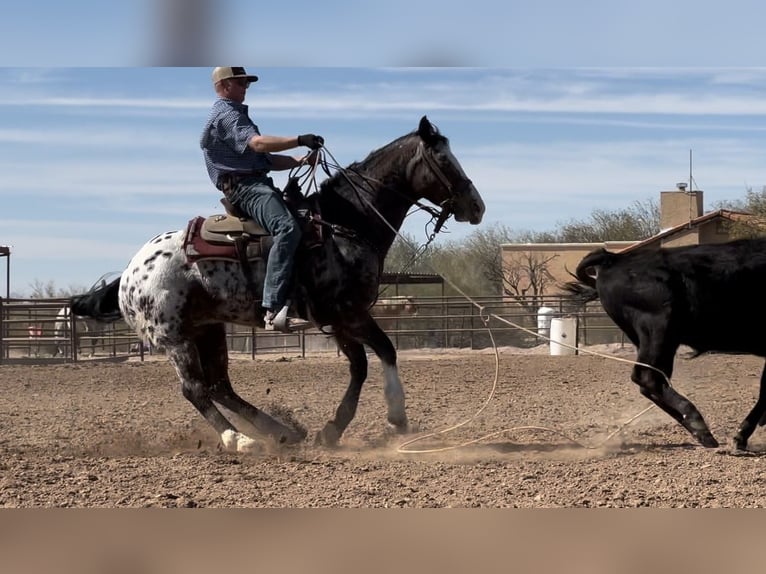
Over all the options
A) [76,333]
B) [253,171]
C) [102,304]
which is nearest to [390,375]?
[253,171]

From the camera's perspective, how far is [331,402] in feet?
33.4

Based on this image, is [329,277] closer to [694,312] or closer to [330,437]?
[330,437]

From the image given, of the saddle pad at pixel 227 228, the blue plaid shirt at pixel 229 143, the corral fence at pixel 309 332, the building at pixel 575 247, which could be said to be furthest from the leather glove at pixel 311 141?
the building at pixel 575 247

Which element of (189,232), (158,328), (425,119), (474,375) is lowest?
(474,375)

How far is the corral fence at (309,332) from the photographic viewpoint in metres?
19.1

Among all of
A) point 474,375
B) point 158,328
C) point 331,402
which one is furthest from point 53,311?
point 158,328

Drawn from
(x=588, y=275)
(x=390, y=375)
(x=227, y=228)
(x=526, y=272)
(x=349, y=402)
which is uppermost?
(x=227, y=228)

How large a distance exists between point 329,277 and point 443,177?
3.42ft

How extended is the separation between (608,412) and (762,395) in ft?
7.97

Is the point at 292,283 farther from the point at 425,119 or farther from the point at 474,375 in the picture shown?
the point at 474,375

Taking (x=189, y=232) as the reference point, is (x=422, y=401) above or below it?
below

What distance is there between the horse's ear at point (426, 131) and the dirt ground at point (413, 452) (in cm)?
184

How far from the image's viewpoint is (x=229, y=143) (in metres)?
6.41

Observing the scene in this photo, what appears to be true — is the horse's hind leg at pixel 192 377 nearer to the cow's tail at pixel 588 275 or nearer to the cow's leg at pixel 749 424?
the cow's tail at pixel 588 275
